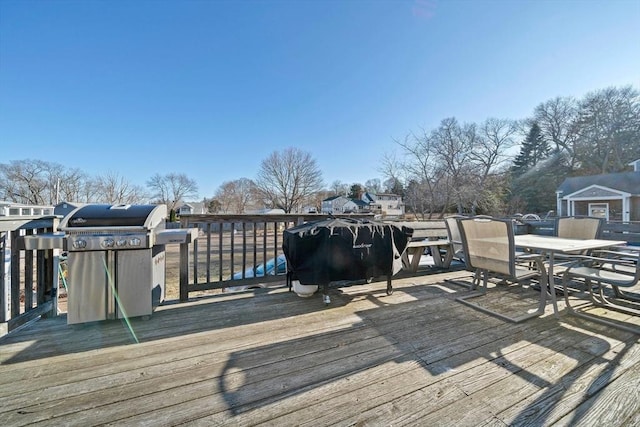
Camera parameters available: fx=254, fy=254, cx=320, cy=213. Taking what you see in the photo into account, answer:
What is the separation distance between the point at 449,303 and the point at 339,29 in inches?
269

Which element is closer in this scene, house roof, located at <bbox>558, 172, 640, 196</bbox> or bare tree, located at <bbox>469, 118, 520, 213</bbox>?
house roof, located at <bbox>558, 172, 640, 196</bbox>

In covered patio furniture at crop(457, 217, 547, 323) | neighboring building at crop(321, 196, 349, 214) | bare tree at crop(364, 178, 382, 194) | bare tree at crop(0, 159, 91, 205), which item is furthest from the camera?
bare tree at crop(364, 178, 382, 194)

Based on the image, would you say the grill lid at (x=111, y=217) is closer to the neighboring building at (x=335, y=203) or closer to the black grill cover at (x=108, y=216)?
the black grill cover at (x=108, y=216)

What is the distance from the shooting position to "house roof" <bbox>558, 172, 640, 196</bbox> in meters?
14.1

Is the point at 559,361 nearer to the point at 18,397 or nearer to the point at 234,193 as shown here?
the point at 18,397

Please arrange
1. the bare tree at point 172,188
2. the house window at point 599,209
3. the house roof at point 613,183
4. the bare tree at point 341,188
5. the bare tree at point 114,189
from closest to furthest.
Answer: the house roof at point 613,183, the house window at point 599,209, the bare tree at point 114,189, the bare tree at point 172,188, the bare tree at point 341,188

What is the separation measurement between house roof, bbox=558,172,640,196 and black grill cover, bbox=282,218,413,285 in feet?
64.5

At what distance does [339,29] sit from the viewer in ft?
21.2

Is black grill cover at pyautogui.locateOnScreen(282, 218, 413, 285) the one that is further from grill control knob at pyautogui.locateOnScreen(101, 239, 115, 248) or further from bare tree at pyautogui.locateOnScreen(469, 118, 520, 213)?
bare tree at pyautogui.locateOnScreen(469, 118, 520, 213)

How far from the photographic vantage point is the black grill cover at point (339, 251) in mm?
2455

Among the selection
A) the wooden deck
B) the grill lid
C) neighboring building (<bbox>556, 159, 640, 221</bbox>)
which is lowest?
the wooden deck

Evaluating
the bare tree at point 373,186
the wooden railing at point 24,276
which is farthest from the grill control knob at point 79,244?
the bare tree at point 373,186

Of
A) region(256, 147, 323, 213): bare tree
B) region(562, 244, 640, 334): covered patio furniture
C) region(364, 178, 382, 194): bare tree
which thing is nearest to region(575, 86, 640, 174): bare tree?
region(364, 178, 382, 194): bare tree

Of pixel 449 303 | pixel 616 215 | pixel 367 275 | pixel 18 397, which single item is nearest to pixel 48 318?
pixel 18 397
